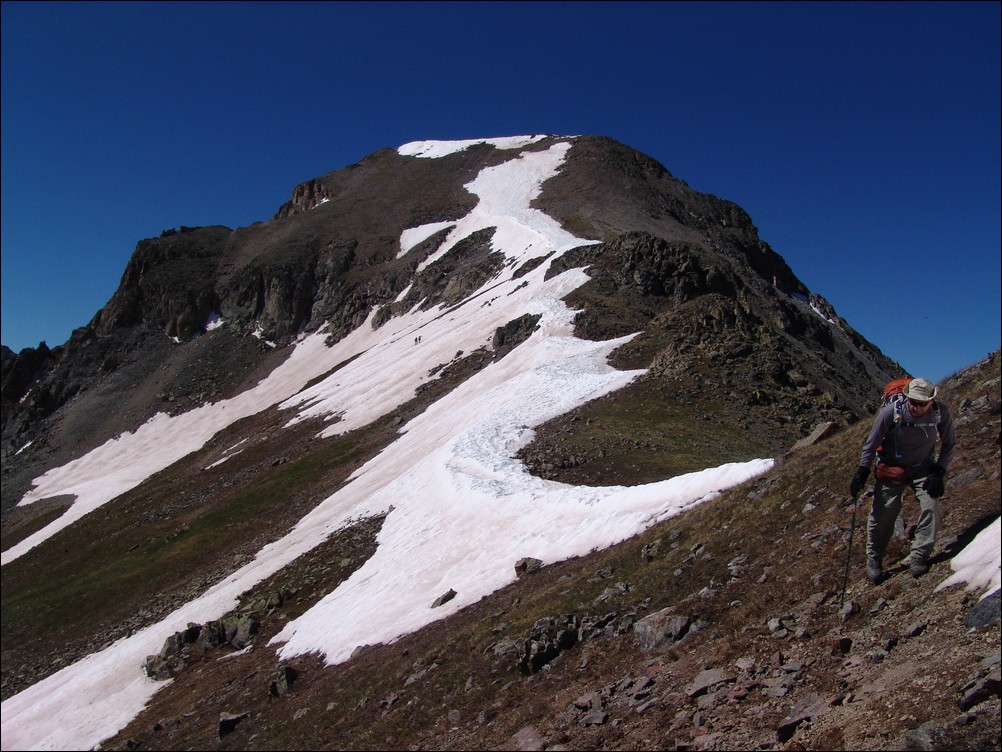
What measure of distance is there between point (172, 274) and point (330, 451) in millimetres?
106902

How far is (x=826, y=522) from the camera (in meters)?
13.0

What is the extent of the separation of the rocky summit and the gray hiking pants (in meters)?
0.38

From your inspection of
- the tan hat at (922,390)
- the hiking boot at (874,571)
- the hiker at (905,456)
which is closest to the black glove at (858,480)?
the hiker at (905,456)

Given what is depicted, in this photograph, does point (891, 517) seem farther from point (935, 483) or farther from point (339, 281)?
point (339, 281)

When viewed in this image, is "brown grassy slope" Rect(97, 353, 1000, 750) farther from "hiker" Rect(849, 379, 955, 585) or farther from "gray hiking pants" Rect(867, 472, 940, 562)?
"hiker" Rect(849, 379, 955, 585)

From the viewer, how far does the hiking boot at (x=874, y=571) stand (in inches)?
402

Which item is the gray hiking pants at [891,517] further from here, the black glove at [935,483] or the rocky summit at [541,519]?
the rocky summit at [541,519]

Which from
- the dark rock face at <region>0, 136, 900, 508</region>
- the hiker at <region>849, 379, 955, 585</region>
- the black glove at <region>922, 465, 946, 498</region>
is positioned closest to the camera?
the black glove at <region>922, 465, 946, 498</region>

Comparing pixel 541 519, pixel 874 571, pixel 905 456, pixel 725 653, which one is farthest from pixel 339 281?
pixel 874 571

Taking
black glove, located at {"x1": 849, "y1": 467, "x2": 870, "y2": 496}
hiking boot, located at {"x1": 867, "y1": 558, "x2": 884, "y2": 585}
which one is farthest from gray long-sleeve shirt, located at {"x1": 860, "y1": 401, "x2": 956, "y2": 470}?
hiking boot, located at {"x1": 867, "y1": 558, "x2": 884, "y2": 585}

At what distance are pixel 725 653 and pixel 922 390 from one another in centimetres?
473

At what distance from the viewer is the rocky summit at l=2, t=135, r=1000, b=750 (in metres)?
9.53

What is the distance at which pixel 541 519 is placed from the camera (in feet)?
81.0

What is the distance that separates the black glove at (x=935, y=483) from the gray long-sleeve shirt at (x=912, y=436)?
0.09m
